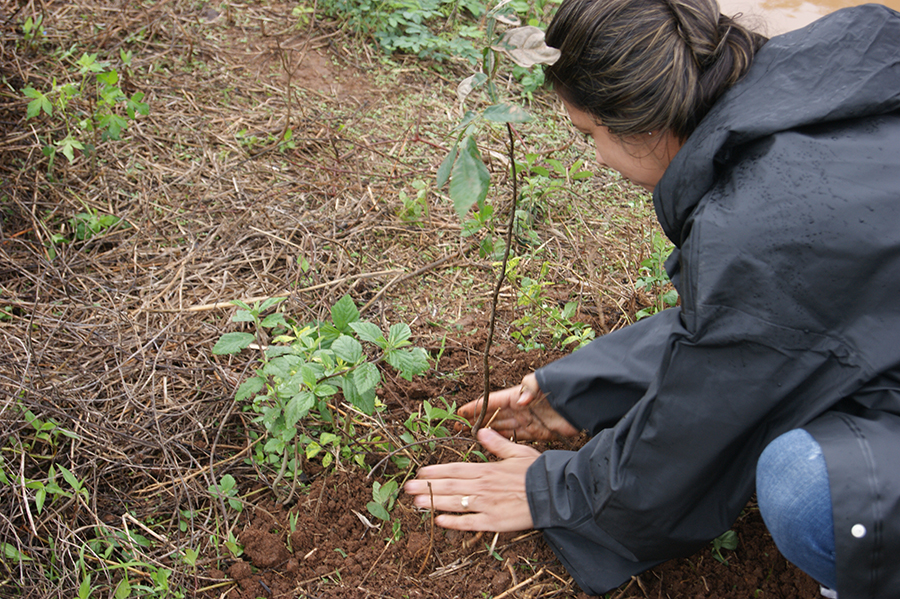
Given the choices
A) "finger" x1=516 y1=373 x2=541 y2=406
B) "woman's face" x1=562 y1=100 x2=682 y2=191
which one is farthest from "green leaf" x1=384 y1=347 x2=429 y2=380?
"woman's face" x1=562 y1=100 x2=682 y2=191

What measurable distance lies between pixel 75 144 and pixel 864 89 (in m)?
2.47

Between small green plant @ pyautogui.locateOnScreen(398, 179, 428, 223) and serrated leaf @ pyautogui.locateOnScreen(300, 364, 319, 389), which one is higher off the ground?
serrated leaf @ pyautogui.locateOnScreen(300, 364, 319, 389)

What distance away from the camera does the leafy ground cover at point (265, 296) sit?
4.98 ft

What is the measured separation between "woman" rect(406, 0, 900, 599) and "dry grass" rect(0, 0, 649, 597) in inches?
35.2

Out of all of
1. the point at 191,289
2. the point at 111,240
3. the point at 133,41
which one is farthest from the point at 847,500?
the point at 133,41

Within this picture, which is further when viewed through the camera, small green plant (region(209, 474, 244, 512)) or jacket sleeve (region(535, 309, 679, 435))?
jacket sleeve (region(535, 309, 679, 435))

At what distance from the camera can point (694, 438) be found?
49.3 inches

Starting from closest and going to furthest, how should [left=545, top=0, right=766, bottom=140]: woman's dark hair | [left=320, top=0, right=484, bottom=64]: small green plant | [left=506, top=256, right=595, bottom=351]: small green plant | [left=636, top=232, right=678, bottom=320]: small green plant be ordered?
[left=545, top=0, right=766, bottom=140]: woman's dark hair
[left=506, top=256, right=595, bottom=351]: small green plant
[left=636, top=232, right=678, bottom=320]: small green plant
[left=320, top=0, right=484, bottom=64]: small green plant

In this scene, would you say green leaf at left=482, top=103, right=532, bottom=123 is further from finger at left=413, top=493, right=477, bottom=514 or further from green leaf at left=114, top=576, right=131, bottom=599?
green leaf at left=114, top=576, right=131, bottom=599

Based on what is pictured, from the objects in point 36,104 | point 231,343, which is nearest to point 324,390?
point 231,343

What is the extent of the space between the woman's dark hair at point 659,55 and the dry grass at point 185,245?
948mm

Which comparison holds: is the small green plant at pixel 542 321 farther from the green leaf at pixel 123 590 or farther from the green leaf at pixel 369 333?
the green leaf at pixel 123 590

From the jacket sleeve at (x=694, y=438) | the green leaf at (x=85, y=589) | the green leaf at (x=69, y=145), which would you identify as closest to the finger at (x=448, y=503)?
the jacket sleeve at (x=694, y=438)

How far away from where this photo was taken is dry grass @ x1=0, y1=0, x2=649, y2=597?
1633 mm
